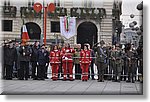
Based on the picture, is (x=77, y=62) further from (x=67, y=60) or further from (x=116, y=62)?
(x=116, y=62)

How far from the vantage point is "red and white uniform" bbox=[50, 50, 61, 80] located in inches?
459

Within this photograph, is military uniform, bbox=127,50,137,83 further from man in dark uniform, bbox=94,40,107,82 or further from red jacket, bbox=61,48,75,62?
red jacket, bbox=61,48,75,62

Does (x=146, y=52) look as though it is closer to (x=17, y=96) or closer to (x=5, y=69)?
(x=17, y=96)

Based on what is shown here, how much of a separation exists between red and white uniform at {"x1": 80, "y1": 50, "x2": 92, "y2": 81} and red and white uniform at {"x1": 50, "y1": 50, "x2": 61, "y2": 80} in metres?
0.72

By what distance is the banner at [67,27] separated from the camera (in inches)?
441

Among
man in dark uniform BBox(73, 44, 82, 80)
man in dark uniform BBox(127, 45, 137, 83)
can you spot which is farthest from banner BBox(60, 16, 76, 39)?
man in dark uniform BBox(127, 45, 137, 83)

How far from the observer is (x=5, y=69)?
1169 cm

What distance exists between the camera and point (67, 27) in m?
11.3

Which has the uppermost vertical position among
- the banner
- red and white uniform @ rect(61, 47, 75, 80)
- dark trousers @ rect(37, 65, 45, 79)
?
the banner

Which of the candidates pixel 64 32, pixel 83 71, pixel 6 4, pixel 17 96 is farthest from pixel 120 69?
pixel 17 96

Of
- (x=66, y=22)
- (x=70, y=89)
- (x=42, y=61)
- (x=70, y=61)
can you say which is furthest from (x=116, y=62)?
(x=70, y=89)

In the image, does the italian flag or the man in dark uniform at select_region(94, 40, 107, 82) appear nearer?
the italian flag

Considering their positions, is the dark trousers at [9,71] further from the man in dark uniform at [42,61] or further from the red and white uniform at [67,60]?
the red and white uniform at [67,60]

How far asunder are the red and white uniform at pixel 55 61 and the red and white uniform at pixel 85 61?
2.36 ft
